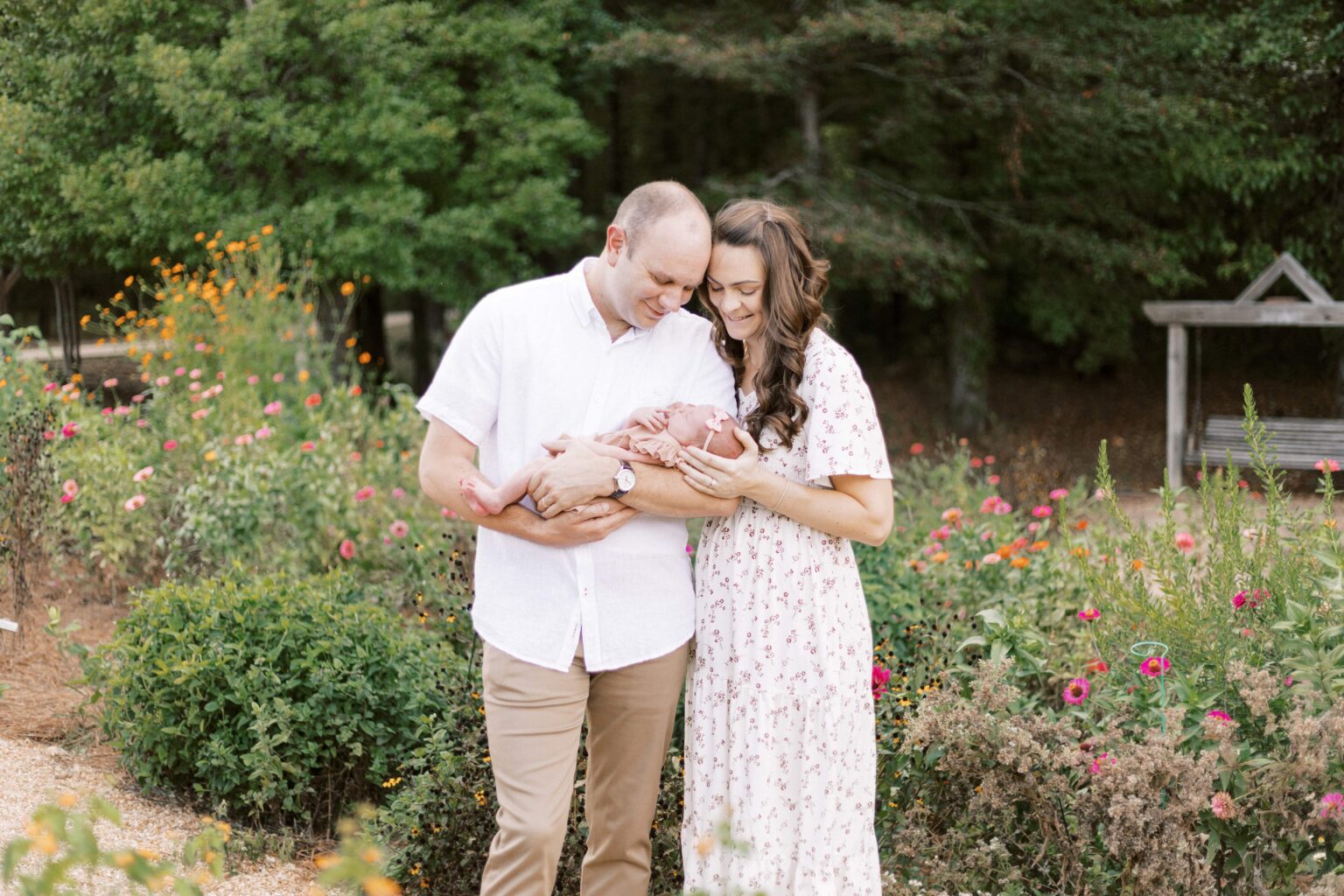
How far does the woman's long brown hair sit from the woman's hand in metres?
0.15

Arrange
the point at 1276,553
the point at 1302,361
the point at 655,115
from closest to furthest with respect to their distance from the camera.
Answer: the point at 1276,553
the point at 655,115
the point at 1302,361

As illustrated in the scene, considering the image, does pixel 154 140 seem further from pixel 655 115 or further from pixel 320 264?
pixel 655 115

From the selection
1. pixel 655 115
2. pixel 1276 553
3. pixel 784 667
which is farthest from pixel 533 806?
pixel 655 115

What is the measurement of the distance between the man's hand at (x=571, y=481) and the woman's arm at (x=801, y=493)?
0.48ft

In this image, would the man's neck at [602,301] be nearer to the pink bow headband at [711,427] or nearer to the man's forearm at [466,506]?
the pink bow headband at [711,427]

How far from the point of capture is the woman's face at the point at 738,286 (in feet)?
8.36

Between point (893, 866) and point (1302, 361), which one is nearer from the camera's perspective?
point (893, 866)

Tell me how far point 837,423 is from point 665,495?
38 cm

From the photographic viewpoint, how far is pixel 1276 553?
3.14 metres

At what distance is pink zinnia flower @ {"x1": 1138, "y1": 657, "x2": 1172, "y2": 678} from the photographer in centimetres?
300

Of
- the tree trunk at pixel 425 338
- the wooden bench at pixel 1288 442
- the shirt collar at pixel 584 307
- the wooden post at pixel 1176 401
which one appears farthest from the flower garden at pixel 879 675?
the tree trunk at pixel 425 338

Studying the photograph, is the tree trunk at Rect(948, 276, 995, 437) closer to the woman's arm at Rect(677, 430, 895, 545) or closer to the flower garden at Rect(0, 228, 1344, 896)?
the flower garden at Rect(0, 228, 1344, 896)

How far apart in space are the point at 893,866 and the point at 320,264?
25.2 ft

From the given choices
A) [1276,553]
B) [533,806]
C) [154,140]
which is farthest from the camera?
[154,140]
